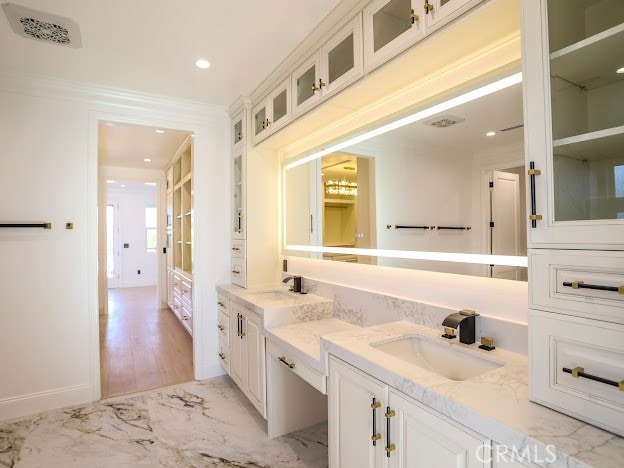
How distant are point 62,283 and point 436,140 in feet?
9.69

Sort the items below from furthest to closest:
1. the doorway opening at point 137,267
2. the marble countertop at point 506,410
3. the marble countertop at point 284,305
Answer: the doorway opening at point 137,267 → the marble countertop at point 284,305 → the marble countertop at point 506,410

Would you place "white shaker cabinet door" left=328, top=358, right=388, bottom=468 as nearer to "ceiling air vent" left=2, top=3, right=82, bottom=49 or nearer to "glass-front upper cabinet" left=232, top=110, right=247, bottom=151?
"glass-front upper cabinet" left=232, top=110, right=247, bottom=151

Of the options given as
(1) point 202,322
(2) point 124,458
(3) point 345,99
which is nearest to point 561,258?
(3) point 345,99

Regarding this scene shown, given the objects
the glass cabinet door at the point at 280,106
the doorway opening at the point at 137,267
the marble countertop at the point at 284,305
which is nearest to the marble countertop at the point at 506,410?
the marble countertop at the point at 284,305

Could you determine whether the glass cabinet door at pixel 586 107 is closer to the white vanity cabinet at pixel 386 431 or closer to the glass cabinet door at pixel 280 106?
the white vanity cabinet at pixel 386 431

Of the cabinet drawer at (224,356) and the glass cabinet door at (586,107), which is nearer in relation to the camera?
the glass cabinet door at (586,107)

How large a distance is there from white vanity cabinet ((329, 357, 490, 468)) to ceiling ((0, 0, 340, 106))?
74.3 inches

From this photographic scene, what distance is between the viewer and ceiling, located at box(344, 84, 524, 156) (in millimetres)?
1438

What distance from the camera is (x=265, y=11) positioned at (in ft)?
6.30

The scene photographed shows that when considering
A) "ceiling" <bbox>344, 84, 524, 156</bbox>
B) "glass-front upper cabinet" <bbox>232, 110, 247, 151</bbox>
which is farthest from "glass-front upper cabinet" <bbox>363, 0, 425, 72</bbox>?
"glass-front upper cabinet" <bbox>232, 110, 247, 151</bbox>

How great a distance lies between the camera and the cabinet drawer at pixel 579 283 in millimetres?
879

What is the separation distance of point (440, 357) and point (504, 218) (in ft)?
2.25

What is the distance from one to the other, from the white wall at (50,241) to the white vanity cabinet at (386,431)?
2329 mm

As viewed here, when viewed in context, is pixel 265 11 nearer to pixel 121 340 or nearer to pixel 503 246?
pixel 503 246
